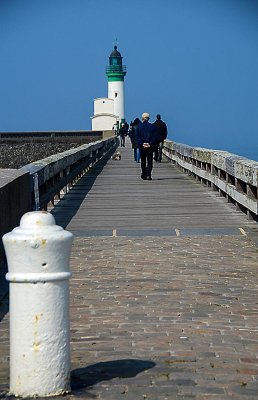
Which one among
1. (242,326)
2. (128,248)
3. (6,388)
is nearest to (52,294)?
(6,388)

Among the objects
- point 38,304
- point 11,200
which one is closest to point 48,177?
point 11,200

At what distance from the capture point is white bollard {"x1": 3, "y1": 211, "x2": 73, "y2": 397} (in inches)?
225

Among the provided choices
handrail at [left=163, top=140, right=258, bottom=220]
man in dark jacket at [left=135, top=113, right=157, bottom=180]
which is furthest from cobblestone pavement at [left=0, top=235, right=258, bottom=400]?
man in dark jacket at [left=135, top=113, right=157, bottom=180]

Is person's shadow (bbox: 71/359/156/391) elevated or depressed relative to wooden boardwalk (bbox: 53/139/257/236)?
elevated

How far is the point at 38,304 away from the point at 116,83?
135074 millimetres

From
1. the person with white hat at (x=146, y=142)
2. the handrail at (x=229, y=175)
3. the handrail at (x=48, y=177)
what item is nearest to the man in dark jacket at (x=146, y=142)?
the person with white hat at (x=146, y=142)

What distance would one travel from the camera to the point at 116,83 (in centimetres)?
13988

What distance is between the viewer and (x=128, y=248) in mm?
13070

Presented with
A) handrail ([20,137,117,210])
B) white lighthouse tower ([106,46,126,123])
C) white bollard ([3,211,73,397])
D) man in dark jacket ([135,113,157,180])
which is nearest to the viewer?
white bollard ([3,211,73,397])

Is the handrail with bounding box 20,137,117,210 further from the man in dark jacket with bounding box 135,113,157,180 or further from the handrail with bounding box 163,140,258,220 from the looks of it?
the handrail with bounding box 163,140,258,220

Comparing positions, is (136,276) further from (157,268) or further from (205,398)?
(205,398)

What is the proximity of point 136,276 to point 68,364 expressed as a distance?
190 inches

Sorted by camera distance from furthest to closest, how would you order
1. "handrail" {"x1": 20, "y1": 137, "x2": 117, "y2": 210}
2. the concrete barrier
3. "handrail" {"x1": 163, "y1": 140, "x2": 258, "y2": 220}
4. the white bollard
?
1. "handrail" {"x1": 163, "y1": 140, "x2": 258, "y2": 220}
2. "handrail" {"x1": 20, "y1": 137, "x2": 117, "y2": 210}
3. the concrete barrier
4. the white bollard

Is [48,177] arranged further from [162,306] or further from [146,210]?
[162,306]
